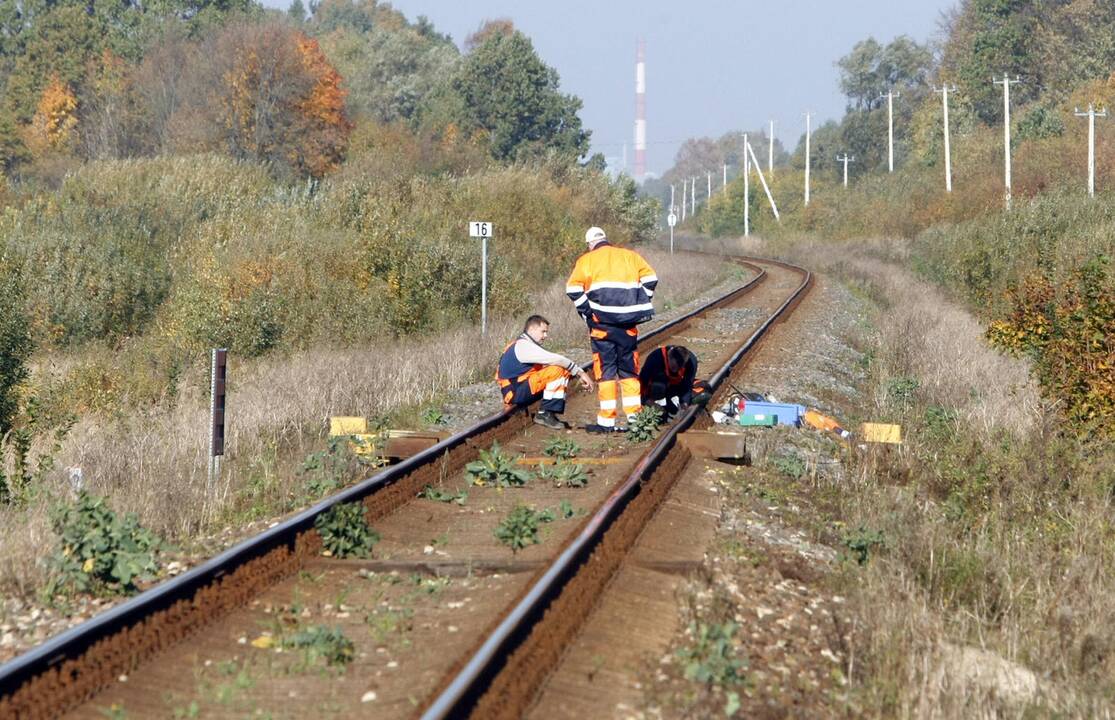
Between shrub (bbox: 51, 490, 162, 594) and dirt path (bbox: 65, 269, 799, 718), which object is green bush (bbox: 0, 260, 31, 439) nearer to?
dirt path (bbox: 65, 269, 799, 718)

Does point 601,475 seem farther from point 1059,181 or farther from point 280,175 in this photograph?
point 280,175

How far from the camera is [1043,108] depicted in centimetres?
7444

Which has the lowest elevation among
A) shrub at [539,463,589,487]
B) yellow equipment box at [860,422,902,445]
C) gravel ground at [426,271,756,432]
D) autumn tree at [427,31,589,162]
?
shrub at [539,463,589,487]

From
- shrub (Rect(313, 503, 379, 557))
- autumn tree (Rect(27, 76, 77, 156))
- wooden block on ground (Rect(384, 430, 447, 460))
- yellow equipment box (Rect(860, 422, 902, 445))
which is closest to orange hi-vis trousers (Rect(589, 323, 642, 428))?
wooden block on ground (Rect(384, 430, 447, 460))

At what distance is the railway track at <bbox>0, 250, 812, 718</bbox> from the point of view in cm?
555

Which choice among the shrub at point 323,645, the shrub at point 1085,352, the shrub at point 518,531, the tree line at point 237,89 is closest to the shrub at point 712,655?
the shrub at point 323,645

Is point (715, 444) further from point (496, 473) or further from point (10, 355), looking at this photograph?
point (10, 355)

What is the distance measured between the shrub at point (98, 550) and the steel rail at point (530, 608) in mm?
2190

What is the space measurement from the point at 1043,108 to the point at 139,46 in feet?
170

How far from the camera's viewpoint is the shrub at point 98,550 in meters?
7.15

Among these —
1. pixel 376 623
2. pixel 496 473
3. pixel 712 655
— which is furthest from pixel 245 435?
pixel 712 655

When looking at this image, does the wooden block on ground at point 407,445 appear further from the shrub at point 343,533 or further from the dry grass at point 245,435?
the shrub at point 343,533

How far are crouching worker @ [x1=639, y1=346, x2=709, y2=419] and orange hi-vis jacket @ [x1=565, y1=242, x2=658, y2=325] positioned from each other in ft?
4.23

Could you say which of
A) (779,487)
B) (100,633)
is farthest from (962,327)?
(100,633)
